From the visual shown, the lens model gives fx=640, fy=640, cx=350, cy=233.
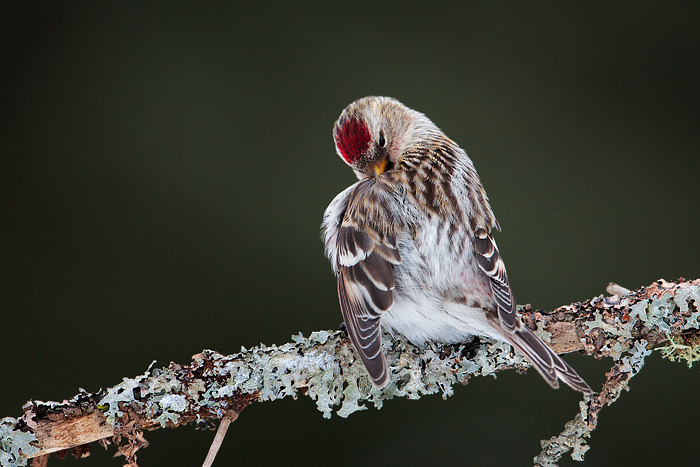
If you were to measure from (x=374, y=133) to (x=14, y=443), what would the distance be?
0.94m

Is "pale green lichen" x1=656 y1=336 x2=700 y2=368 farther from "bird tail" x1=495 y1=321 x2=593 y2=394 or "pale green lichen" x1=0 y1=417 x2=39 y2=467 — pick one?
"pale green lichen" x1=0 y1=417 x2=39 y2=467

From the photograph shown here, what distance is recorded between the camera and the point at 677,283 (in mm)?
1074

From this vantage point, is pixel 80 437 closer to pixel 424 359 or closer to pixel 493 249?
pixel 424 359

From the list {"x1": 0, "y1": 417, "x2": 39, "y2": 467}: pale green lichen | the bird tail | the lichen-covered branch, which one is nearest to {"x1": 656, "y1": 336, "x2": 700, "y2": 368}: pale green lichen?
the lichen-covered branch

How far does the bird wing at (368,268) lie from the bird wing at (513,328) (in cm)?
17

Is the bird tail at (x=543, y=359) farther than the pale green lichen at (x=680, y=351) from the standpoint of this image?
No

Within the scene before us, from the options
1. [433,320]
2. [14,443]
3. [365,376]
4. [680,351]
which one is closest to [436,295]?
[433,320]

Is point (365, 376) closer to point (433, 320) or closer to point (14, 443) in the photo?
point (433, 320)

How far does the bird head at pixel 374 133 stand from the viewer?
1.41 m

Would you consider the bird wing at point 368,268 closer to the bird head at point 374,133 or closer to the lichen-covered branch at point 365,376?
the lichen-covered branch at point 365,376

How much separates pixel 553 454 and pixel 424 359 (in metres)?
0.26

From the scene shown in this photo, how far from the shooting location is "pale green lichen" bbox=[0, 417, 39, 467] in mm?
893

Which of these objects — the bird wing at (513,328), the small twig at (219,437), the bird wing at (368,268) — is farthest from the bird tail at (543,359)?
the small twig at (219,437)

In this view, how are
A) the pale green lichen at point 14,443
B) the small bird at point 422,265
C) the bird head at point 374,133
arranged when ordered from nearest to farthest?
the pale green lichen at point 14,443, the small bird at point 422,265, the bird head at point 374,133
